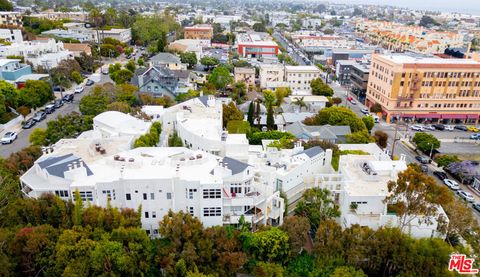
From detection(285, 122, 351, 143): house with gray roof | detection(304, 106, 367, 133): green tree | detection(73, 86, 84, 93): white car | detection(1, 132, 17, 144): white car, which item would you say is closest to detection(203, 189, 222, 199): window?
detection(285, 122, 351, 143): house with gray roof

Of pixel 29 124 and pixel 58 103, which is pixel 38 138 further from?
pixel 58 103

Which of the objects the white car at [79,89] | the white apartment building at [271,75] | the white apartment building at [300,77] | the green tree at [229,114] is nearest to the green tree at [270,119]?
the green tree at [229,114]

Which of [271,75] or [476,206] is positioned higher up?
[271,75]

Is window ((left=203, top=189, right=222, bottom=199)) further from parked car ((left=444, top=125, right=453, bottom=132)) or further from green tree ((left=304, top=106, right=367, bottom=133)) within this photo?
parked car ((left=444, top=125, right=453, bottom=132))

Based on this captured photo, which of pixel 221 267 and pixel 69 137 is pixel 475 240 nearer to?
pixel 221 267

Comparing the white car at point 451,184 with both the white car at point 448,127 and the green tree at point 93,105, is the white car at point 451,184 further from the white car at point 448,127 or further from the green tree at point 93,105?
the green tree at point 93,105

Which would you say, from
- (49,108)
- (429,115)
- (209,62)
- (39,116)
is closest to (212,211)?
(39,116)
